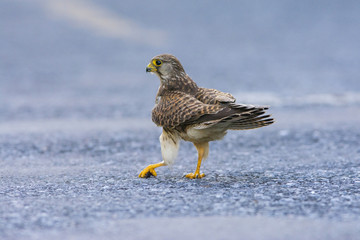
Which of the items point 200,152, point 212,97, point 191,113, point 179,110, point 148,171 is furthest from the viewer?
point 148,171

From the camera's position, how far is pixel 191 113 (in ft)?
23.3

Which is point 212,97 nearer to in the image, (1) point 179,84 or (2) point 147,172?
(1) point 179,84

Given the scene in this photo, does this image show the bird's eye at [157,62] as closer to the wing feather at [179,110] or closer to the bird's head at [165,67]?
the bird's head at [165,67]

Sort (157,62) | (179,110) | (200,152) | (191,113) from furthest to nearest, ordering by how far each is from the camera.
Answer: (157,62), (200,152), (179,110), (191,113)

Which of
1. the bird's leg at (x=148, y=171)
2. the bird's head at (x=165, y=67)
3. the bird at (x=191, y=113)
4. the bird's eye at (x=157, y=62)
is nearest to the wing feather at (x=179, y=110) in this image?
the bird at (x=191, y=113)

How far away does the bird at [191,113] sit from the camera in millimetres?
7016

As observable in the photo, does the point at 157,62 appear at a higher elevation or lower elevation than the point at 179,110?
higher

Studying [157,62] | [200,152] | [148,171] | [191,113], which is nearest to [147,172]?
[148,171]

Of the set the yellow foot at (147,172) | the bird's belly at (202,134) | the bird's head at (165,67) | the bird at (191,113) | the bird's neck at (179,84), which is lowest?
the yellow foot at (147,172)

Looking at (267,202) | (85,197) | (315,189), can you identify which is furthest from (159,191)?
(315,189)

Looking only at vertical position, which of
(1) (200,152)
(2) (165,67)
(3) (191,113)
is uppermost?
(2) (165,67)

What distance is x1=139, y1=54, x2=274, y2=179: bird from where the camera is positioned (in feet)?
23.0

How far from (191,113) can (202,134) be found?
41 cm

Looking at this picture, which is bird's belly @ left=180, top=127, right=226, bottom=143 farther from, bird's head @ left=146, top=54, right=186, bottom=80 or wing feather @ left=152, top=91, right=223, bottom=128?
bird's head @ left=146, top=54, right=186, bottom=80
